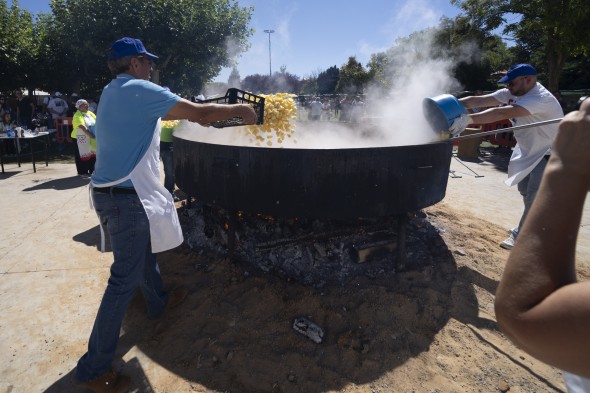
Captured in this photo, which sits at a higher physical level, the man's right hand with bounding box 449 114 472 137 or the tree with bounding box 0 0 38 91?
the tree with bounding box 0 0 38 91

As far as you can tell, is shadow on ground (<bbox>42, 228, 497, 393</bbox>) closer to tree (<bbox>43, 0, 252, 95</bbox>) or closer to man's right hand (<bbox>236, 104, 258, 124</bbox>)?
man's right hand (<bbox>236, 104, 258, 124</bbox>)

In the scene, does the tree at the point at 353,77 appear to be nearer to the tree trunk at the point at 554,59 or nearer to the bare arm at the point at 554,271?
the tree trunk at the point at 554,59

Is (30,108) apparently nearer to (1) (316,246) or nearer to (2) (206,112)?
(1) (316,246)

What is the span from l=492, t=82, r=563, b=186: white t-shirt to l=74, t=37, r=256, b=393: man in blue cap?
3445 millimetres

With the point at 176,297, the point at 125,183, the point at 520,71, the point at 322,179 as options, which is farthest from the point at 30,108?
the point at 520,71

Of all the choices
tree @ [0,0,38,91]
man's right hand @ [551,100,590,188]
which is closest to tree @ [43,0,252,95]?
tree @ [0,0,38,91]

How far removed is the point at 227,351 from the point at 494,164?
10734 millimetres

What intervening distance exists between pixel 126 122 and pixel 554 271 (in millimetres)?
2477

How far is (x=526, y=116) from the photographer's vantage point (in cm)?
416

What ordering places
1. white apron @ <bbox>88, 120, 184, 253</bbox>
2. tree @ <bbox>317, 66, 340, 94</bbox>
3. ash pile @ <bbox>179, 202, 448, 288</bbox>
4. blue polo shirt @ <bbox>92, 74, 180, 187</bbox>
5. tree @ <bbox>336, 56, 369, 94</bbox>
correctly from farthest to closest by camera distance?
tree @ <bbox>317, 66, 340, 94</bbox>, tree @ <bbox>336, 56, 369, 94</bbox>, ash pile @ <bbox>179, 202, 448, 288</bbox>, white apron @ <bbox>88, 120, 184, 253</bbox>, blue polo shirt @ <bbox>92, 74, 180, 187</bbox>

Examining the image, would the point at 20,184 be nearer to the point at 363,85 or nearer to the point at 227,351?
the point at 227,351

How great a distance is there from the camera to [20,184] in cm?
811

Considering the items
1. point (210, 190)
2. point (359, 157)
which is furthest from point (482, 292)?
point (210, 190)

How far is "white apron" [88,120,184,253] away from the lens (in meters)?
2.52
